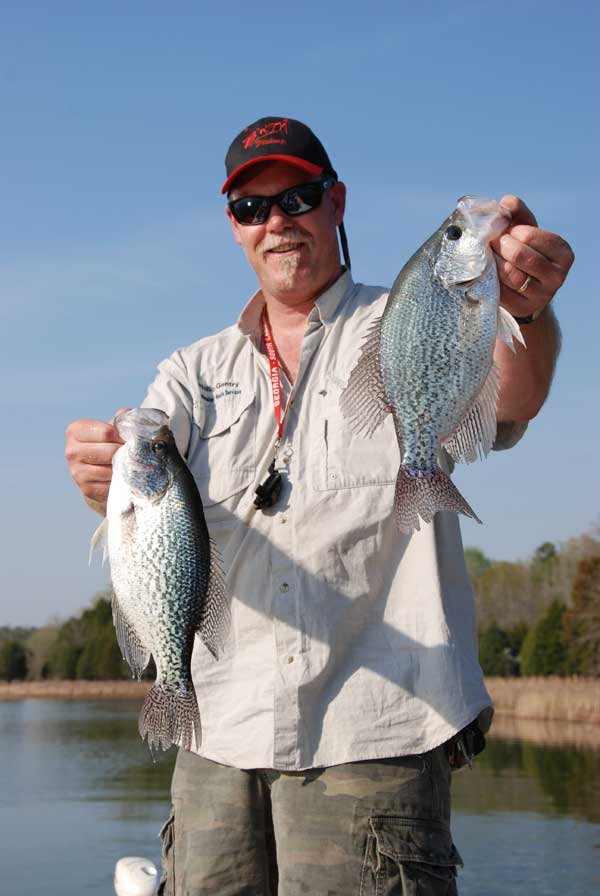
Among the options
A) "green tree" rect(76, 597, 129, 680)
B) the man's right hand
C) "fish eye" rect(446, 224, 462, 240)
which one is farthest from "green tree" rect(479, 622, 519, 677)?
"fish eye" rect(446, 224, 462, 240)

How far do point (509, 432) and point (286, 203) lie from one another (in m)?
1.50

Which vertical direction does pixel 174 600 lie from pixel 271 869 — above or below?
above

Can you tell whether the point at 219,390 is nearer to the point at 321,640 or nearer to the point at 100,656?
the point at 321,640

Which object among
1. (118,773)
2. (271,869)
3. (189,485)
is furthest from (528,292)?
(118,773)

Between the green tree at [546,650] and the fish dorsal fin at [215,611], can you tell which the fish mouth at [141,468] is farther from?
the green tree at [546,650]

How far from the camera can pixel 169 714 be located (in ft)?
12.6

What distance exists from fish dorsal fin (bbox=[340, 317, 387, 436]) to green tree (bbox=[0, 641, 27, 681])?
7833cm

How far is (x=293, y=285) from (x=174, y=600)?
1.64 meters

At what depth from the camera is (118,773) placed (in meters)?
28.2

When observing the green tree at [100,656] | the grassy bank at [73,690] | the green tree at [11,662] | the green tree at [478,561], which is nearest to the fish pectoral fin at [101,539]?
the grassy bank at [73,690]

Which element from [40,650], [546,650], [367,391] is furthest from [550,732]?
[40,650]

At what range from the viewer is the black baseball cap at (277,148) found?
15.9ft

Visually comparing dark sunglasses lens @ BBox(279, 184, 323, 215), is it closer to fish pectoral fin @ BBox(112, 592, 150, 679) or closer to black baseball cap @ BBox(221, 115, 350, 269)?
black baseball cap @ BBox(221, 115, 350, 269)

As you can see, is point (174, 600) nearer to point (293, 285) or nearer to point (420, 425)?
point (420, 425)
